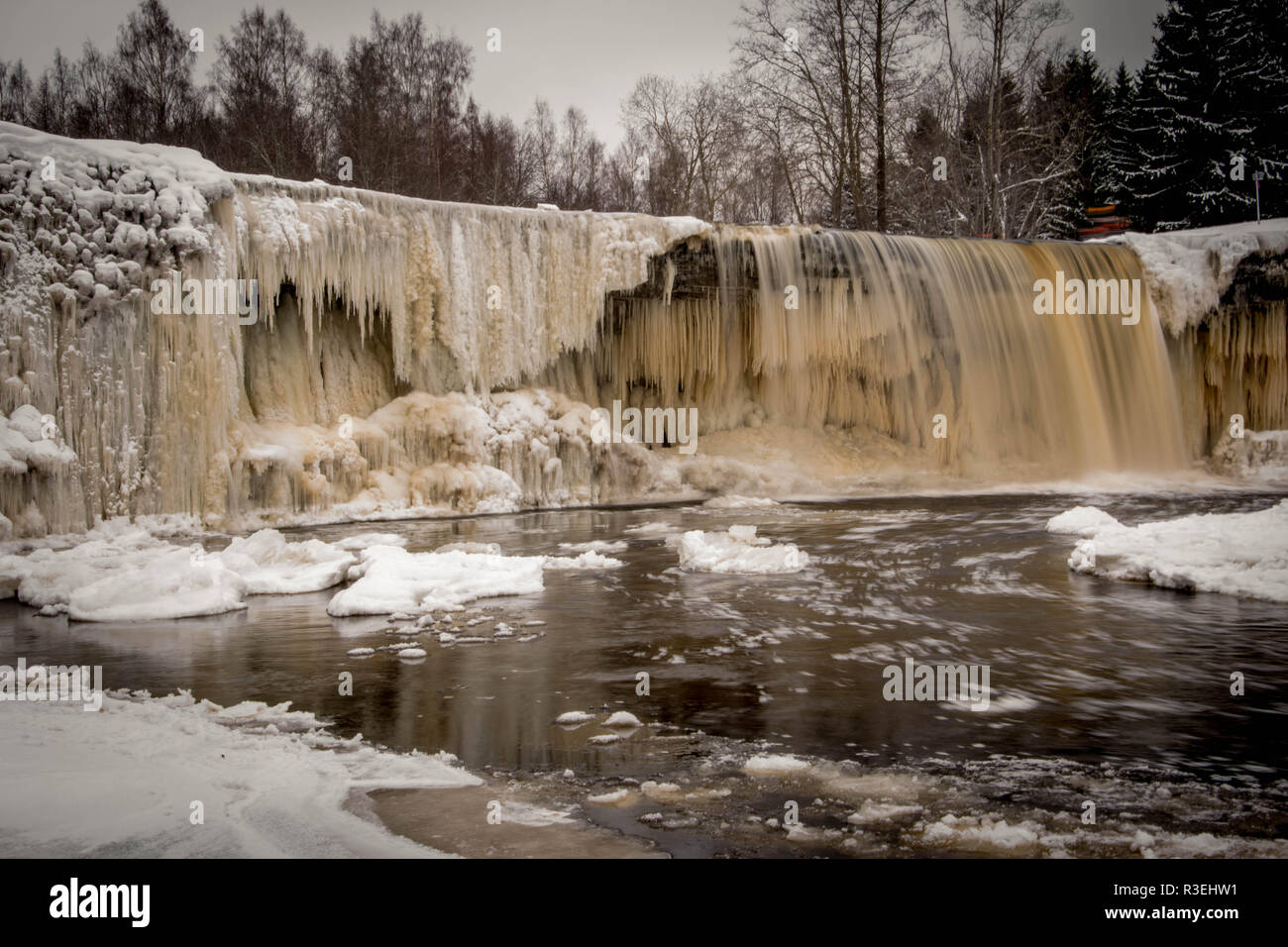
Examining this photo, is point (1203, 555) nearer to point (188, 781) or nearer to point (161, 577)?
point (188, 781)

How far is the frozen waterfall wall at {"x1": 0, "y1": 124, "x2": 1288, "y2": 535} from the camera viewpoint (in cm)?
1203

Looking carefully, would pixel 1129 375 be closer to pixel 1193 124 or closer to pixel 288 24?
pixel 1193 124

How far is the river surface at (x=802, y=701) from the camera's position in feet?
11.1

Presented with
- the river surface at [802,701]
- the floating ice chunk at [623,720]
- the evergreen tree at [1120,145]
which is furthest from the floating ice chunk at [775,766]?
the evergreen tree at [1120,145]

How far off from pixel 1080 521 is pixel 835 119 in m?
19.0

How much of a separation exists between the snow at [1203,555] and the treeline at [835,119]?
17.0 metres

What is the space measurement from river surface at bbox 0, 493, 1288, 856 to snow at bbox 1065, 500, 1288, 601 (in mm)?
214

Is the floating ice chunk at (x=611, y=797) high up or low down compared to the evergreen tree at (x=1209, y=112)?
down

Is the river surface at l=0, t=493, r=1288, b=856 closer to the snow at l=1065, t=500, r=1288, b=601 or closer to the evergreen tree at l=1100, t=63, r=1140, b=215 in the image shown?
the snow at l=1065, t=500, r=1288, b=601

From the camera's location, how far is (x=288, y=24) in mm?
29922

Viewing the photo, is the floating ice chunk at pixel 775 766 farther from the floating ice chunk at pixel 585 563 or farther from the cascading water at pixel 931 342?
the cascading water at pixel 931 342

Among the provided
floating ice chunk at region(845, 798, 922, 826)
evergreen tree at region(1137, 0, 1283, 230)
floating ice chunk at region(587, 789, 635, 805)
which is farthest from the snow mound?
evergreen tree at region(1137, 0, 1283, 230)

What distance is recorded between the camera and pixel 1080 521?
39.0 ft
